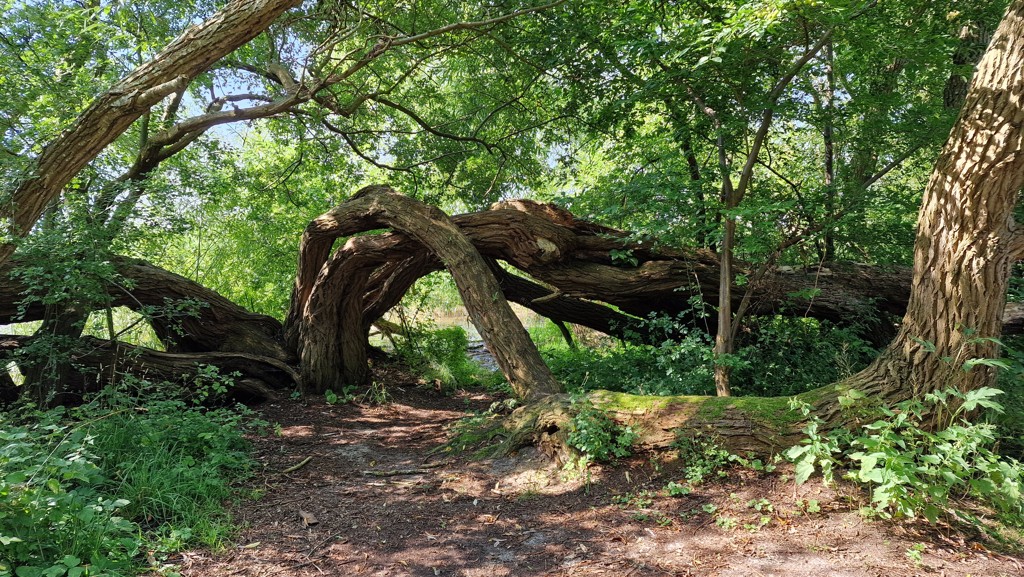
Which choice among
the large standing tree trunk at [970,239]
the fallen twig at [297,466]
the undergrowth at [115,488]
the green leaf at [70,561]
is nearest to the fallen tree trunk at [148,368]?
the undergrowth at [115,488]

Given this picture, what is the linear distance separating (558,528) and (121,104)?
368cm

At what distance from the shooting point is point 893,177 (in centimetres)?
730

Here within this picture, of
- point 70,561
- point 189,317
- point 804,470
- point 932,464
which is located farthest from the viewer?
point 189,317

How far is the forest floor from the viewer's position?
2771 millimetres

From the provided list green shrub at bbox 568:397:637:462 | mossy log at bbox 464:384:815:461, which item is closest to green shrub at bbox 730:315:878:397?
mossy log at bbox 464:384:815:461

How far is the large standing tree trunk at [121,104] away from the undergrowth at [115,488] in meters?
1.32

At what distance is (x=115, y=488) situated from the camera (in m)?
3.37

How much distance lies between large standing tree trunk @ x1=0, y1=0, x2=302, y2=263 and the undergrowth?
51.8 inches

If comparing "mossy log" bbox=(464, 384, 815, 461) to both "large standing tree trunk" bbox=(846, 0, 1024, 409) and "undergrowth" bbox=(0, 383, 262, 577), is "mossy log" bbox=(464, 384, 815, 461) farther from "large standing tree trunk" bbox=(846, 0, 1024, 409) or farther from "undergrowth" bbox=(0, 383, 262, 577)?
"undergrowth" bbox=(0, 383, 262, 577)

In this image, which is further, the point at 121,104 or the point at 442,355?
the point at 442,355

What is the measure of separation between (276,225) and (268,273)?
824mm

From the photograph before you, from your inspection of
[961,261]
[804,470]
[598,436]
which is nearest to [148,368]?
[598,436]

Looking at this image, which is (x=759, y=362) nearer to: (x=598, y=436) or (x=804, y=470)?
(x=598, y=436)

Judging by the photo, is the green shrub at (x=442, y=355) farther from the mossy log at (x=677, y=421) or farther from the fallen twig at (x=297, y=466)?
the mossy log at (x=677, y=421)
